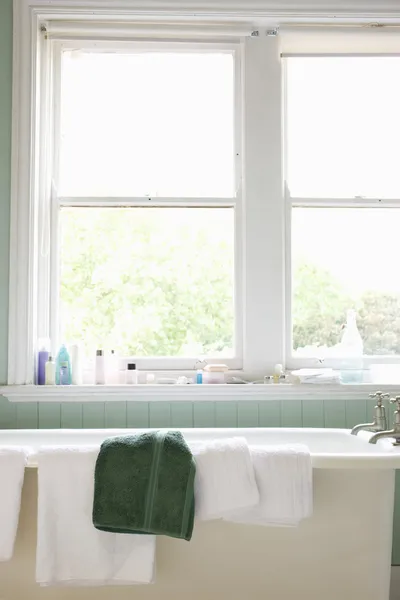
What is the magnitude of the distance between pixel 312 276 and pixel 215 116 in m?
0.85

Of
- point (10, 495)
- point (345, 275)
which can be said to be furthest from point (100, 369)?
point (345, 275)

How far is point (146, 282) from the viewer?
309cm

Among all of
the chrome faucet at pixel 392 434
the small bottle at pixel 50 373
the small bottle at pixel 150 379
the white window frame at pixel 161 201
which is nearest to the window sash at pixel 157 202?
the white window frame at pixel 161 201

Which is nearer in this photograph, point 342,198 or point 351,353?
point 351,353

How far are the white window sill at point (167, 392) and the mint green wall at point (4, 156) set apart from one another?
0.17 metres

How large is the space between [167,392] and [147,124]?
47.7 inches

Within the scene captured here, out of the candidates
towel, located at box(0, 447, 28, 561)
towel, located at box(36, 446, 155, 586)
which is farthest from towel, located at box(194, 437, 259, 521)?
towel, located at box(0, 447, 28, 561)

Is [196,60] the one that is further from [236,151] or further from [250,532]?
[250,532]

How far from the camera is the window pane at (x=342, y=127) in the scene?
10.4 feet

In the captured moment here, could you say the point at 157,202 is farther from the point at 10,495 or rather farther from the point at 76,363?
the point at 10,495

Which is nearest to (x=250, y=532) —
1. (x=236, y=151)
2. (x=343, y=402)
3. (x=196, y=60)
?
(x=343, y=402)

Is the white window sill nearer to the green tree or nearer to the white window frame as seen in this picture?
the white window frame

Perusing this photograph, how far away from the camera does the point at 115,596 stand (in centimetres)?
213

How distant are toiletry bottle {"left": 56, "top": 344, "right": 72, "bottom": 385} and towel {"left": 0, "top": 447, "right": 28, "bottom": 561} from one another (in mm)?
822
